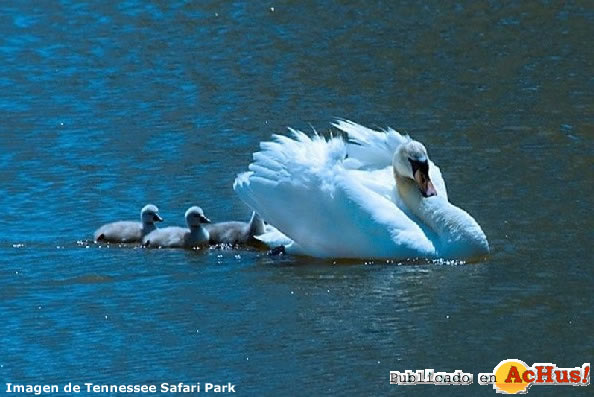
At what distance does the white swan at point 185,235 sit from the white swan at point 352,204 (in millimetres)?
327

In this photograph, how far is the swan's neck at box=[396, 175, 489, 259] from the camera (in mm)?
9633

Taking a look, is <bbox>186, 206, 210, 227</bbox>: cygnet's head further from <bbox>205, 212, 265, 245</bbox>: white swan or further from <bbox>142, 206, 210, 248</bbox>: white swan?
<bbox>205, 212, 265, 245</bbox>: white swan

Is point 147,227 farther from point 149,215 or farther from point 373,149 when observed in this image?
point 373,149

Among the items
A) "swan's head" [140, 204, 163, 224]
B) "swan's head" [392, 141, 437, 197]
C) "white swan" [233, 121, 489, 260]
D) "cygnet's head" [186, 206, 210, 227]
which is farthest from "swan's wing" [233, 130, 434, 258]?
"swan's head" [140, 204, 163, 224]

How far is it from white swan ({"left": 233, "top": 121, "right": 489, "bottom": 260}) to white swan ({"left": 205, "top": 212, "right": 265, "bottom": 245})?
17 centimetres

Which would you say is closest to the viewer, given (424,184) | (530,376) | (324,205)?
(530,376)

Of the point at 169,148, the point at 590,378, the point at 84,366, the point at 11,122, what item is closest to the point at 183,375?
the point at 84,366

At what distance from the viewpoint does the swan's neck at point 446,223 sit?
9633mm

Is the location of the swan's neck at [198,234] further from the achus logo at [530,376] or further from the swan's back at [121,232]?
the achus logo at [530,376]

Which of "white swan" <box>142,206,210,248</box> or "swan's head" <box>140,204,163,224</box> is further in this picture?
"swan's head" <box>140,204,163,224</box>

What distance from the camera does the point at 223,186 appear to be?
37.4 feet

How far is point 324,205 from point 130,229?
1350mm

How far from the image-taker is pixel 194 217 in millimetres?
10281

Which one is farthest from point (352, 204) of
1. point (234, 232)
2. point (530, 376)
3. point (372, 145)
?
point (530, 376)
